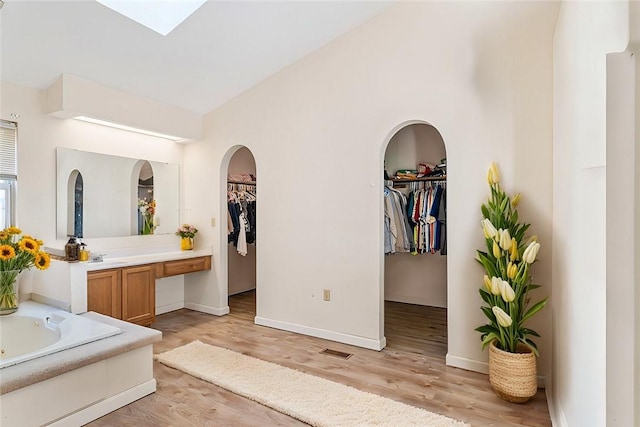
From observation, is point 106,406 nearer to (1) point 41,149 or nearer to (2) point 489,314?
(1) point 41,149

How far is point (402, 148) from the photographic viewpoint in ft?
16.5

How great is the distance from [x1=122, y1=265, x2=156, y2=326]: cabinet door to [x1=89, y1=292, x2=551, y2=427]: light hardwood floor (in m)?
0.29

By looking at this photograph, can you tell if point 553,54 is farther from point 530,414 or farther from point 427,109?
point 530,414

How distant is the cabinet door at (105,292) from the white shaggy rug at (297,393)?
0.76 metres

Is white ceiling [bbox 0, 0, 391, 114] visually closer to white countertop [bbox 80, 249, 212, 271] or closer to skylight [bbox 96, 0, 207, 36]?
skylight [bbox 96, 0, 207, 36]

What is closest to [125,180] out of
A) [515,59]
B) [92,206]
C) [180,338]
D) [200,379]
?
[92,206]

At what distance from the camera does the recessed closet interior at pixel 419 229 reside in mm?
4258

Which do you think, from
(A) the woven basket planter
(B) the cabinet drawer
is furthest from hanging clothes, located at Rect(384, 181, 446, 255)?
(B) the cabinet drawer

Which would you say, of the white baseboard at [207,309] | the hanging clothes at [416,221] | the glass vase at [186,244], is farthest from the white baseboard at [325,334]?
the glass vase at [186,244]

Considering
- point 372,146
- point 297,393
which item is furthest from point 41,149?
point 297,393

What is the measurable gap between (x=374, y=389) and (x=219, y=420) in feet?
3.52

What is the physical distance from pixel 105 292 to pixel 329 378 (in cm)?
227

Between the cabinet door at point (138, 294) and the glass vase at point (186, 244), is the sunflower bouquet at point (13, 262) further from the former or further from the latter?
the glass vase at point (186, 244)

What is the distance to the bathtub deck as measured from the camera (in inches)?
75.2
